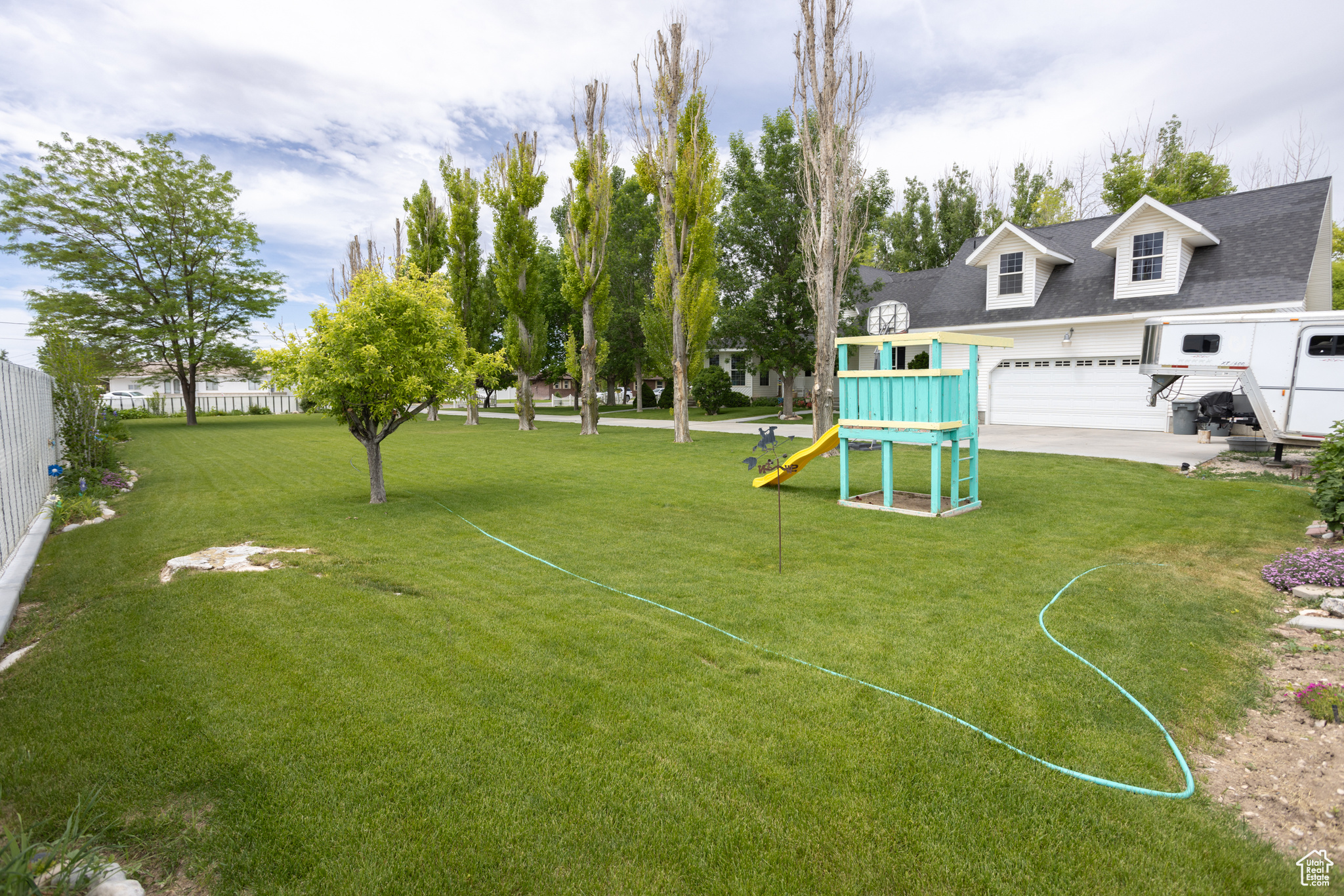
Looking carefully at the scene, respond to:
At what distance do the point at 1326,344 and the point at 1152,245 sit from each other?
7.70 m

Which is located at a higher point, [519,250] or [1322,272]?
[519,250]

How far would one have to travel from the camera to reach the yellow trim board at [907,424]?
7695 mm

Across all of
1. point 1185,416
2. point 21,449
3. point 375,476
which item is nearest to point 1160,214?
point 1185,416

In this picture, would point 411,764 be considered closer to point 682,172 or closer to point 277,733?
point 277,733

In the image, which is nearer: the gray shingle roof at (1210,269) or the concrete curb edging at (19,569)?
the concrete curb edging at (19,569)

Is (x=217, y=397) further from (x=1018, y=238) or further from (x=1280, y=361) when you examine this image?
(x=1280, y=361)

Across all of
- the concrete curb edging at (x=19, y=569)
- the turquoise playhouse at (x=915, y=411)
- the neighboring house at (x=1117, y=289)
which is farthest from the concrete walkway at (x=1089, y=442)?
the concrete curb edging at (x=19, y=569)

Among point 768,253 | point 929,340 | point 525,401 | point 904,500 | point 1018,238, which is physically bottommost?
point 904,500

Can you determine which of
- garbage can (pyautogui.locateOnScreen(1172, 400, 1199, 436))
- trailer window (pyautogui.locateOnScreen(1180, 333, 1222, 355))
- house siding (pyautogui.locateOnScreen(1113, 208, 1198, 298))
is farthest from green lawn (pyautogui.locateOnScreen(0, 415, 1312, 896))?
house siding (pyautogui.locateOnScreen(1113, 208, 1198, 298))

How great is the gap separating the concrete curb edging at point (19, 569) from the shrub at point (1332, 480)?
10642 mm

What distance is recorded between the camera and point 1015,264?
19609 millimetres

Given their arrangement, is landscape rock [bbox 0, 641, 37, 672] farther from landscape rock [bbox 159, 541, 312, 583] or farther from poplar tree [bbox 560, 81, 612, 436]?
poplar tree [bbox 560, 81, 612, 436]

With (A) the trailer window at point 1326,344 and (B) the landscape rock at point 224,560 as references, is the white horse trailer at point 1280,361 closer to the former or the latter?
(A) the trailer window at point 1326,344

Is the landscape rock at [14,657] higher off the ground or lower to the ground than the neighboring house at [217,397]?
lower
